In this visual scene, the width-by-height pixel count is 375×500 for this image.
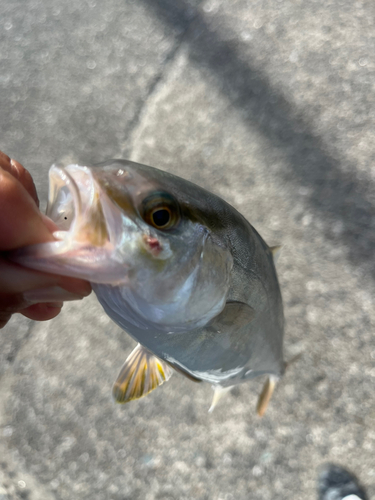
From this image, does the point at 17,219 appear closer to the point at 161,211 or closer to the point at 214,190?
the point at 161,211

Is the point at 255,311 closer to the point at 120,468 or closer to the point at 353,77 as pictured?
the point at 120,468

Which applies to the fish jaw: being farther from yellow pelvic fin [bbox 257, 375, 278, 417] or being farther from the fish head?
yellow pelvic fin [bbox 257, 375, 278, 417]

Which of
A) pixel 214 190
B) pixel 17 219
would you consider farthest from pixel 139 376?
pixel 214 190

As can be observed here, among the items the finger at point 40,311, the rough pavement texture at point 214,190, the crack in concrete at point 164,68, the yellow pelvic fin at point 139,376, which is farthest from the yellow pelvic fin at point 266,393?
the crack in concrete at point 164,68

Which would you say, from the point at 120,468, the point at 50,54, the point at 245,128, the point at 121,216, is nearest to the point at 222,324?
the point at 121,216

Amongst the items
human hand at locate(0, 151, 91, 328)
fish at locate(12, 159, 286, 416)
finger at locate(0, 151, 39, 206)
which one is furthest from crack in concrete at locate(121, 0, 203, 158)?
human hand at locate(0, 151, 91, 328)

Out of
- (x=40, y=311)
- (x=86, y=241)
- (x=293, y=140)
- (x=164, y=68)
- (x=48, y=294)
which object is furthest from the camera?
(x=164, y=68)
